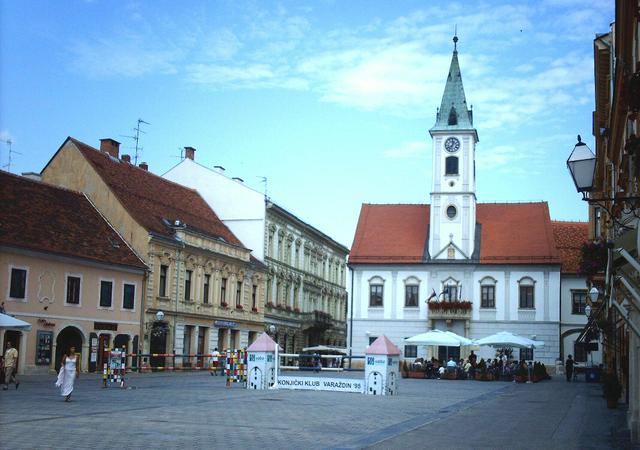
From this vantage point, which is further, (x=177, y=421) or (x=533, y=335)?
(x=533, y=335)

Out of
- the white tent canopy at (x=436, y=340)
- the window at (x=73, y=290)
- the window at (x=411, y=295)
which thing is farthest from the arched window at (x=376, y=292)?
the window at (x=73, y=290)

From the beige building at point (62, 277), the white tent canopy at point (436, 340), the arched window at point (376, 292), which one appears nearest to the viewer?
the beige building at point (62, 277)

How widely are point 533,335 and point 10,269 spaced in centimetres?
3561

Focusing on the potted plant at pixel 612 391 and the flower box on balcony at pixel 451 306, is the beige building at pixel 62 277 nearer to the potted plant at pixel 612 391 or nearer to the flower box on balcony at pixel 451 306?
the flower box on balcony at pixel 451 306

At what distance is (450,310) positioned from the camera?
192ft

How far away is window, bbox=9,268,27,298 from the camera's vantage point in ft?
117

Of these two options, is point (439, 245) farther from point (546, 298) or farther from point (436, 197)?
point (546, 298)

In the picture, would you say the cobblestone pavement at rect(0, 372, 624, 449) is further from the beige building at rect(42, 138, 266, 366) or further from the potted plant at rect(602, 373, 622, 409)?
the beige building at rect(42, 138, 266, 366)

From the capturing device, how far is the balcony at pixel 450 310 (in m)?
58.2

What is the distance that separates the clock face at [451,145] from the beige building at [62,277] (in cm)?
2598

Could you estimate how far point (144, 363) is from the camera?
4472 centimetres

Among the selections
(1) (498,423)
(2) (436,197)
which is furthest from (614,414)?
(2) (436,197)

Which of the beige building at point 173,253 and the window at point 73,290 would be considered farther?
the beige building at point 173,253

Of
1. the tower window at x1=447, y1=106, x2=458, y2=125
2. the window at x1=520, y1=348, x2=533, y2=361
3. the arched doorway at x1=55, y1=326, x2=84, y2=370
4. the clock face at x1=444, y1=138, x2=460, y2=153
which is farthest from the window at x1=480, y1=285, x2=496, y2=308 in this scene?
the arched doorway at x1=55, y1=326, x2=84, y2=370
